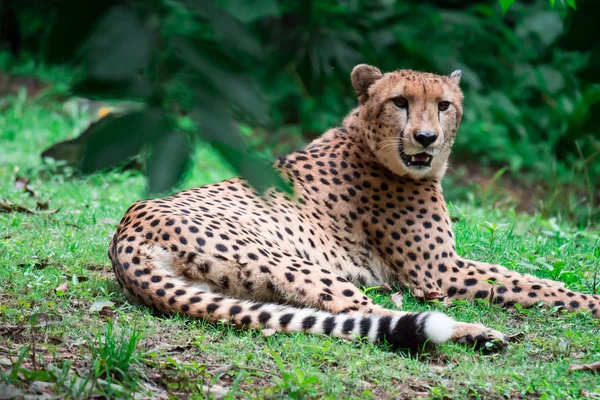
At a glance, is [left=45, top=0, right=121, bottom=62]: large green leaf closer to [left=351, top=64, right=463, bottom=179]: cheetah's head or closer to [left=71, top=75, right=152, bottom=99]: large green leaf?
[left=71, top=75, right=152, bottom=99]: large green leaf

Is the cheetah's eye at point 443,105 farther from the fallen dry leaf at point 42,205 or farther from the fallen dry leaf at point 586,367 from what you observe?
the fallen dry leaf at point 42,205

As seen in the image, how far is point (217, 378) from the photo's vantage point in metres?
2.88

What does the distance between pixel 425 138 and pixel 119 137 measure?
3.39 meters

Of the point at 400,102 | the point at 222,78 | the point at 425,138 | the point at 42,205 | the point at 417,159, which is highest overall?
the point at 222,78

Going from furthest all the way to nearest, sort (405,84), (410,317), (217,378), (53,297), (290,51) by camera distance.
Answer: (405,84), (53,297), (410,317), (217,378), (290,51)

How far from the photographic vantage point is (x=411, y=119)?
14.6ft

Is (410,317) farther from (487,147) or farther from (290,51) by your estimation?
(487,147)

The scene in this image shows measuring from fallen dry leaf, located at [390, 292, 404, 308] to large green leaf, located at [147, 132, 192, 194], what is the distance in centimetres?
307

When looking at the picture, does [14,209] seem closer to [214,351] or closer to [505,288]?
[214,351]

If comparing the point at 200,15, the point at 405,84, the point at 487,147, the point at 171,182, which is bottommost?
the point at 487,147

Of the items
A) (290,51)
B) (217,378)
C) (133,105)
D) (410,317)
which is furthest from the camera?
(410,317)

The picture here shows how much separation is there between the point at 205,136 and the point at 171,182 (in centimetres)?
9

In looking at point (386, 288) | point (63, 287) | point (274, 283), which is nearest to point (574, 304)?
point (386, 288)

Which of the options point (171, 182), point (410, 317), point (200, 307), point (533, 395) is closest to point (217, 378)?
point (200, 307)
